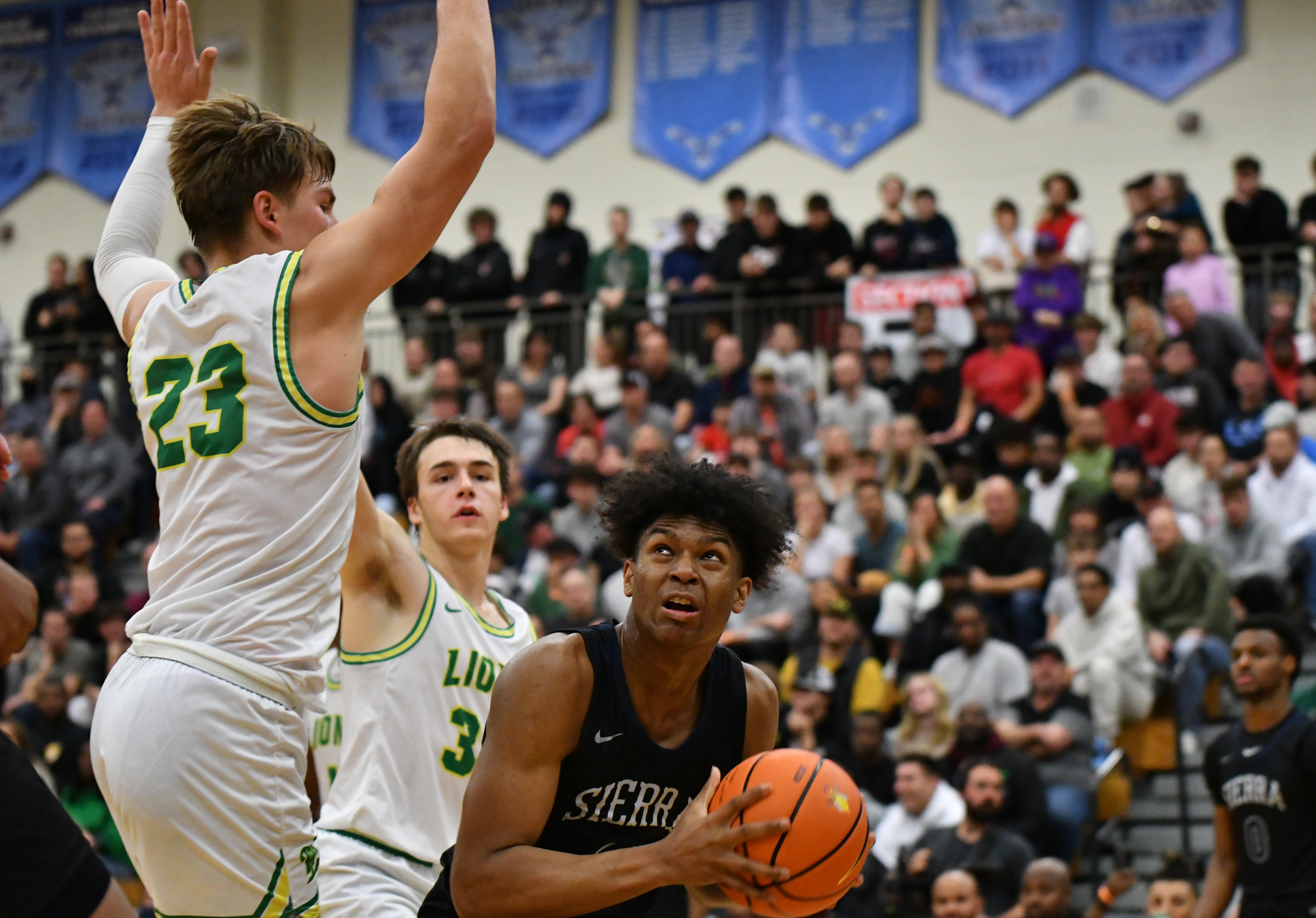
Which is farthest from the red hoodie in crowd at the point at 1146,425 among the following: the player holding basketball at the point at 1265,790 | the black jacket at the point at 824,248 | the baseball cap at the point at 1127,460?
the player holding basketball at the point at 1265,790

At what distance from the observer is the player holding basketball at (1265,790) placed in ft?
21.3

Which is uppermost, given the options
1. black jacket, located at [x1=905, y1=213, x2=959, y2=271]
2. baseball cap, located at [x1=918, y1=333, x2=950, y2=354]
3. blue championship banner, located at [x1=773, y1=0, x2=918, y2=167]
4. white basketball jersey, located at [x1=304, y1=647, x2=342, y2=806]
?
blue championship banner, located at [x1=773, y1=0, x2=918, y2=167]

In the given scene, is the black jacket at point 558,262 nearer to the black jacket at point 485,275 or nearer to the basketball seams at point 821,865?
the black jacket at point 485,275

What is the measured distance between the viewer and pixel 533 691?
Answer: 3588 mm

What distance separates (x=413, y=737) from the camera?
4762mm

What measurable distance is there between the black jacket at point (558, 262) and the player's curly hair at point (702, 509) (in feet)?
42.9

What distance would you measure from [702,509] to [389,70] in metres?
17.8

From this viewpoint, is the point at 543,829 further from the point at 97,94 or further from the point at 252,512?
the point at 97,94

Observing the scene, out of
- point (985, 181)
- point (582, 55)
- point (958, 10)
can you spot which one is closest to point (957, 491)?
point (985, 181)

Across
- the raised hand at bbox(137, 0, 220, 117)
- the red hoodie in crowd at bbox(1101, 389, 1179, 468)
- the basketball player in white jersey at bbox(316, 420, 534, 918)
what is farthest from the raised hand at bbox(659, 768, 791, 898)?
the red hoodie in crowd at bbox(1101, 389, 1179, 468)

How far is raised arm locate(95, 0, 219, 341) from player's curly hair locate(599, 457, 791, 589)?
1.21 m

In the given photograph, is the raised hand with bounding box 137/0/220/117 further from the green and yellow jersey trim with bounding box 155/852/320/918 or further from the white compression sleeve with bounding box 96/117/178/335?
the green and yellow jersey trim with bounding box 155/852/320/918

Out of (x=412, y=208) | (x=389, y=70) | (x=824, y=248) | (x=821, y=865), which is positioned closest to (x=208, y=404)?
(x=412, y=208)

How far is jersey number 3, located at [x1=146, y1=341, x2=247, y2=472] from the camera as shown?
331cm
